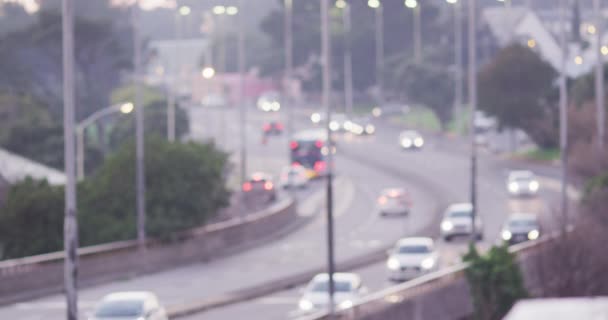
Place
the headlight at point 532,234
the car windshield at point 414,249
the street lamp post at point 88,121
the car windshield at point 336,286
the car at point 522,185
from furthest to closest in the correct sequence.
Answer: the car at point 522,185 < the headlight at point 532,234 < the street lamp post at point 88,121 < the car windshield at point 414,249 < the car windshield at point 336,286

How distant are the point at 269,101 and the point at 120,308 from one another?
334ft

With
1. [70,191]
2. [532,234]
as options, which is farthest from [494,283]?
[532,234]

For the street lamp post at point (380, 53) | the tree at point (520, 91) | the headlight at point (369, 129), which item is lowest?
the headlight at point (369, 129)

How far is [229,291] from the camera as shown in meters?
43.0

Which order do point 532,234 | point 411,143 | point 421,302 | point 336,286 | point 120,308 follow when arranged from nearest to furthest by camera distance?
point 120,308 < point 421,302 < point 336,286 < point 532,234 < point 411,143

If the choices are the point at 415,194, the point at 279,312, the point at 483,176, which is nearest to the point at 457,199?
the point at 415,194

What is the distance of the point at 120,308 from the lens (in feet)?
95.2

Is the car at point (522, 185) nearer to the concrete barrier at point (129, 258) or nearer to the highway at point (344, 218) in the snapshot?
the highway at point (344, 218)

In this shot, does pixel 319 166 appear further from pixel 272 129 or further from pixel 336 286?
pixel 336 286

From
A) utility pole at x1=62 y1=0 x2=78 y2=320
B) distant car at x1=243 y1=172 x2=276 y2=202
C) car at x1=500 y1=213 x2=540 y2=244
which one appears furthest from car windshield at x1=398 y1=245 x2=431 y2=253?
distant car at x1=243 y1=172 x2=276 y2=202

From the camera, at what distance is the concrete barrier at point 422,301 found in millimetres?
27312

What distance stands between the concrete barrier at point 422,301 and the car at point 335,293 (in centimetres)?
295

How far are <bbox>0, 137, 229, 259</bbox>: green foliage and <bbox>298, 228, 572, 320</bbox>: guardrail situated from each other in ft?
58.1

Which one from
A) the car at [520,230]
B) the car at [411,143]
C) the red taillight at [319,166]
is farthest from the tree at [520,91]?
the car at [520,230]
